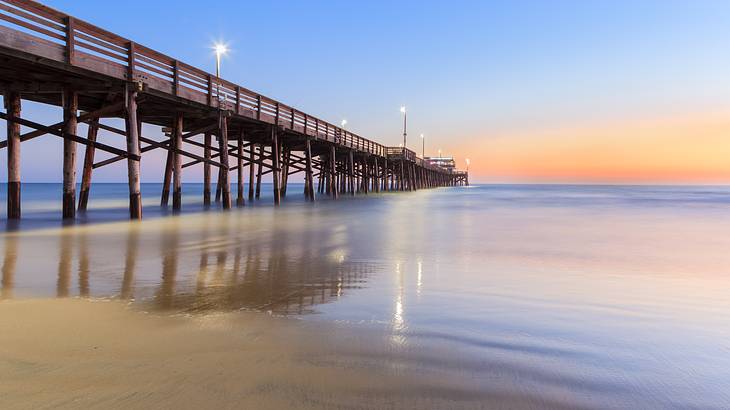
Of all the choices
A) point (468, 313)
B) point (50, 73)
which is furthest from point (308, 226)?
point (468, 313)

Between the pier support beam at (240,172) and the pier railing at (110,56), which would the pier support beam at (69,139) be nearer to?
the pier railing at (110,56)

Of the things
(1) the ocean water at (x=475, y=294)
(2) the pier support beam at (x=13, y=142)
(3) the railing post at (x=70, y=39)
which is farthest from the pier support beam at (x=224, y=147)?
(1) the ocean water at (x=475, y=294)

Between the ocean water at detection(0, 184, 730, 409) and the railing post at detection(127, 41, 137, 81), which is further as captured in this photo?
the railing post at detection(127, 41, 137, 81)

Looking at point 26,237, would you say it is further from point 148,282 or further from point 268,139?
point 268,139

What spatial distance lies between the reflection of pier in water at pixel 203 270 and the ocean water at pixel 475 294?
3 cm

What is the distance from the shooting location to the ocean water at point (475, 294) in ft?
9.05

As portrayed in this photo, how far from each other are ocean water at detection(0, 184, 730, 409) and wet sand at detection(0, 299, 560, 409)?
0.22 metres

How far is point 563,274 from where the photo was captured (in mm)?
6312

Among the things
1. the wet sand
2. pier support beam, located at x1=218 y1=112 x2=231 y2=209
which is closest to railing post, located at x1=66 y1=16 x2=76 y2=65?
pier support beam, located at x1=218 y1=112 x2=231 y2=209

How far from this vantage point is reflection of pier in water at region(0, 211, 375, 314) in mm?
4547

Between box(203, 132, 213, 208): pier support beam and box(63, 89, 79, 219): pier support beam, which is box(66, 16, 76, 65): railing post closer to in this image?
box(63, 89, 79, 219): pier support beam

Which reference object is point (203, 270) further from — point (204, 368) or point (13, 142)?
point (13, 142)

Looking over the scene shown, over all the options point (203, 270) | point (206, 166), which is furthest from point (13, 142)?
point (206, 166)

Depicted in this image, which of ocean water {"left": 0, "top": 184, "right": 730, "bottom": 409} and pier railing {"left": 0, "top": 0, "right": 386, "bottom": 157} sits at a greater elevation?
pier railing {"left": 0, "top": 0, "right": 386, "bottom": 157}
